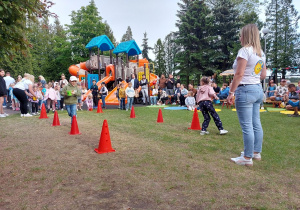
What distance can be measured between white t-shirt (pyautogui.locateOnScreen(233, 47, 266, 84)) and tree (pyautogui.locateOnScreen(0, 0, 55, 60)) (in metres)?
3.12

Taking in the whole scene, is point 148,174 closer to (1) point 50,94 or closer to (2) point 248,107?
(2) point 248,107

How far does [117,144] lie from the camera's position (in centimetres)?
552

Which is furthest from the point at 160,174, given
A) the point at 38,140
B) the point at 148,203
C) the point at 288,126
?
the point at 288,126

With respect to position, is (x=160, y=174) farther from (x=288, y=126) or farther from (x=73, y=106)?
(x=288, y=126)

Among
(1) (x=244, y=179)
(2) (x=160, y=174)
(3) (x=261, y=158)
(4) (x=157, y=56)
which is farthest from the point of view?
(4) (x=157, y=56)

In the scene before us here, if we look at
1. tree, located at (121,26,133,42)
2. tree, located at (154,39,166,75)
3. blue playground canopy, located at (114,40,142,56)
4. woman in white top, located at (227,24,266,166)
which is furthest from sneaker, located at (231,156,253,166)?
tree, located at (121,26,133,42)

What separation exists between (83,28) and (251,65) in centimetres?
4089

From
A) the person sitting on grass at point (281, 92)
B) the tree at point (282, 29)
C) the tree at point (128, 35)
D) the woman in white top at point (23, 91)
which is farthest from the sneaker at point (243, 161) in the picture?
the tree at point (128, 35)

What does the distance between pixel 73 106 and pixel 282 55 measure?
28.9 meters

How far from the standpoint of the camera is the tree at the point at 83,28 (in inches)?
1578

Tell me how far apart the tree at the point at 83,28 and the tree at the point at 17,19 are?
38499mm

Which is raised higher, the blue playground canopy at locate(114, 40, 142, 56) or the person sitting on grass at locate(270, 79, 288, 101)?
the blue playground canopy at locate(114, 40, 142, 56)

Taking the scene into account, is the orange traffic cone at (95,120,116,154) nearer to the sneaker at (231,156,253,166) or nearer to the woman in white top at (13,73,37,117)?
the sneaker at (231,156,253,166)

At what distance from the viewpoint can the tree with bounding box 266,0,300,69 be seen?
30.8 meters
